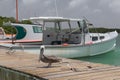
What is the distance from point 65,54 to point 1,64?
890cm

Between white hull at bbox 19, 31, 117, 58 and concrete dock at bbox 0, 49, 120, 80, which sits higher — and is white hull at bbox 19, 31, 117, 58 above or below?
below

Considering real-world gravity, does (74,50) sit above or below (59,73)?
below

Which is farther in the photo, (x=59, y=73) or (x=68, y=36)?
(x=68, y=36)

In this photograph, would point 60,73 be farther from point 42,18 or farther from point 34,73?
point 42,18

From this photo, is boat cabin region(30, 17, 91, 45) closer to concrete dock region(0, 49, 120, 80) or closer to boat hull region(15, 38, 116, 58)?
boat hull region(15, 38, 116, 58)

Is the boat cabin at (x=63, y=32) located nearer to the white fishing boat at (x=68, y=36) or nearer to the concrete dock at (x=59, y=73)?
the white fishing boat at (x=68, y=36)

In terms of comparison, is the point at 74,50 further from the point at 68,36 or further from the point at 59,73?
the point at 59,73

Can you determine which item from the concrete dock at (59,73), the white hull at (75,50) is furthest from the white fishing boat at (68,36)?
the concrete dock at (59,73)

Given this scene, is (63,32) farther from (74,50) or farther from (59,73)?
(59,73)

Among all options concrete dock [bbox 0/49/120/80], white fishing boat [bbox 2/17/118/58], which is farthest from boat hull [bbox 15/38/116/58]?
concrete dock [bbox 0/49/120/80]

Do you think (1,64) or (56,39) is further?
(56,39)

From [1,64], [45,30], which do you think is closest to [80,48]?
[45,30]

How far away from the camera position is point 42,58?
28.2 feet

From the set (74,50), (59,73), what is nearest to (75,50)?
(74,50)
